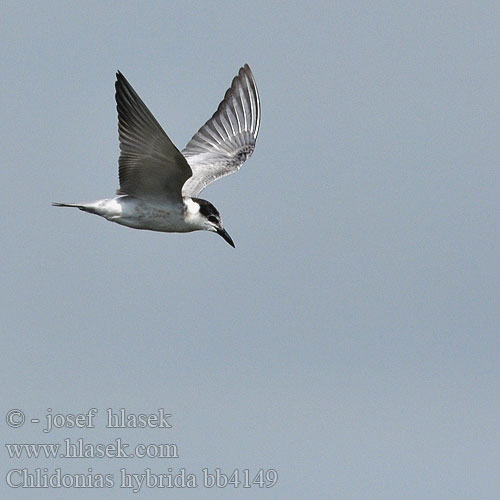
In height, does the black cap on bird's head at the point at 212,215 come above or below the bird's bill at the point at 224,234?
above

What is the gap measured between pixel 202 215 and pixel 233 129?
16.7 feet

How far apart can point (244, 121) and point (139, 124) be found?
7256mm

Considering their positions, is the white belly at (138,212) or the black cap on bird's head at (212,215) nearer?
the white belly at (138,212)

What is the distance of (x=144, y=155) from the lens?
19969mm

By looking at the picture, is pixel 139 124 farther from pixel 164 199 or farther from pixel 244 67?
pixel 244 67

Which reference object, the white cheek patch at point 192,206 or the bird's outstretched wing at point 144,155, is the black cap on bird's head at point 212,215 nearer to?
the white cheek patch at point 192,206

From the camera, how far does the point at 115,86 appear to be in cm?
1916

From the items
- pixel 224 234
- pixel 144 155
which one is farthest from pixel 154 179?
pixel 224 234

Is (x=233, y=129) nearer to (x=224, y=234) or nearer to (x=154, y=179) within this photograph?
(x=224, y=234)

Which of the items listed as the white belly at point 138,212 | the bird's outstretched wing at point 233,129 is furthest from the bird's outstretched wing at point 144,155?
the bird's outstretched wing at point 233,129

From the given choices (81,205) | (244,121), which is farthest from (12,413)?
(244,121)

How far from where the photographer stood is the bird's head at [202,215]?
70.3ft

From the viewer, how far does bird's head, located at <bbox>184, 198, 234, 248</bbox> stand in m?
21.4

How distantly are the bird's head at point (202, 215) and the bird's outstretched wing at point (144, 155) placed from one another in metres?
0.49
